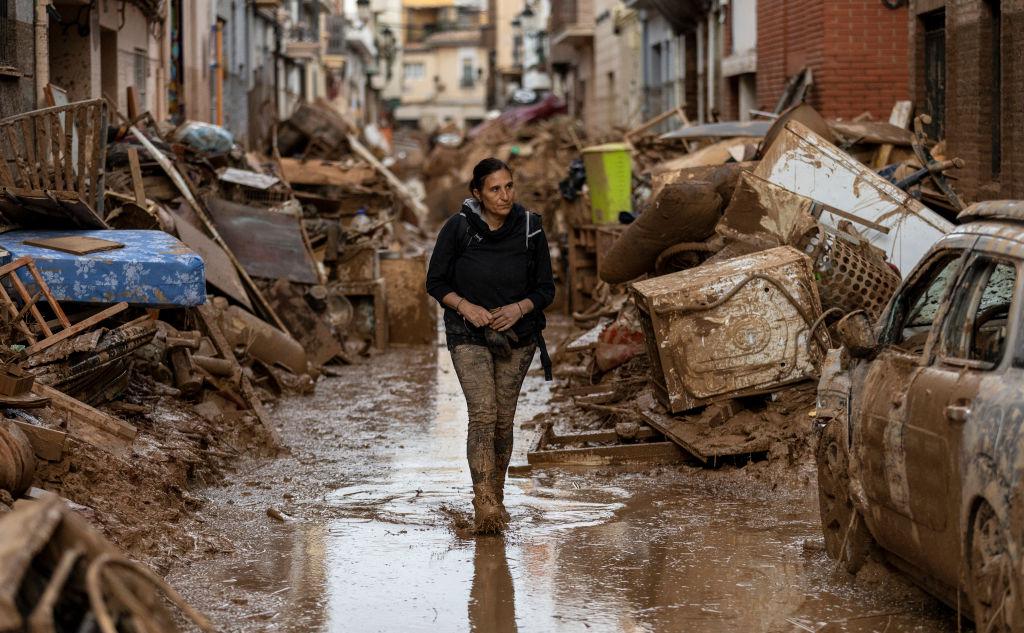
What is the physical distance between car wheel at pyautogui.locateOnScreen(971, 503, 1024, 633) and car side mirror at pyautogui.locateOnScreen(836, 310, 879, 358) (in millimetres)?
1296

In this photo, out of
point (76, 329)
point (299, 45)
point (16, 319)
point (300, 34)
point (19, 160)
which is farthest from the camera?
point (300, 34)

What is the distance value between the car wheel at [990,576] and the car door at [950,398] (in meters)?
0.16

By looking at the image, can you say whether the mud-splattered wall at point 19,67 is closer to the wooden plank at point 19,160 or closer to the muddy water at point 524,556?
the wooden plank at point 19,160

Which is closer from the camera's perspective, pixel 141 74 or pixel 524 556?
pixel 524 556

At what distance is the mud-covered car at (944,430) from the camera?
14.8 ft

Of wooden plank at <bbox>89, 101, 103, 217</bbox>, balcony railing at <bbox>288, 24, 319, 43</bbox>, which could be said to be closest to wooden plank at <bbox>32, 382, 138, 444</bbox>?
wooden plank at <bbox>89, 101, 103, 217</bbox>

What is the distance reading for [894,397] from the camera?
5461 mm

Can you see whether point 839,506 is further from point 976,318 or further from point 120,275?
point 120,275

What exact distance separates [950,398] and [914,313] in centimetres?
110

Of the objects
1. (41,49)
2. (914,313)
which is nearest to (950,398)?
(914,313)

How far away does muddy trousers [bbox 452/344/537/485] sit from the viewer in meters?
7.42

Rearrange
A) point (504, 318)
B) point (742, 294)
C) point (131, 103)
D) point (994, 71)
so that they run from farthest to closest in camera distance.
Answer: point (131, 103)
point (994, 71)
point (742, 294)
point (504, 318)

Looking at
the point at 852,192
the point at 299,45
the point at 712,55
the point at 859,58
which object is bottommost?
the point at 852,192

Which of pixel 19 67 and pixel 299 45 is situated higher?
pixel 299 45
